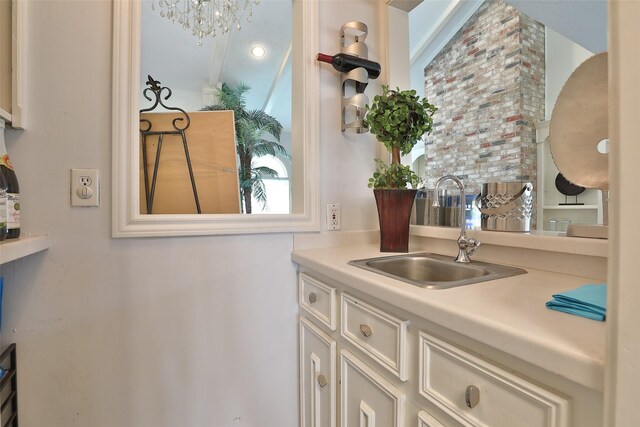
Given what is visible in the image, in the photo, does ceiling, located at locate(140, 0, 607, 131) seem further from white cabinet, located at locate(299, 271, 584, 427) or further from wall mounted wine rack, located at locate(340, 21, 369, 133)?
white cabinet, located at locate(299, 271, 584, 427)

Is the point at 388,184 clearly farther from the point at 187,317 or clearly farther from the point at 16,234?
the point at 16,234

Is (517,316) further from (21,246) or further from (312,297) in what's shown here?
(21,246)

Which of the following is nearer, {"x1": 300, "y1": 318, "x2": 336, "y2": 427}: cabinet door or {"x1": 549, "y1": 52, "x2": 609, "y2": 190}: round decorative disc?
{"x1": 549, "y1": 52, "x2": 609, "y2": 190}: round decorative disc

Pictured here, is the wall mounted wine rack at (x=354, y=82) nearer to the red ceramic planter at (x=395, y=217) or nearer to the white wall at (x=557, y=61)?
the red ceramic planter at (x=395, y=217)

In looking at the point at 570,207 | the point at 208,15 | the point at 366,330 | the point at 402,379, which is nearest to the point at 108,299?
the point at 366,330

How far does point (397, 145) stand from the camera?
1.26m

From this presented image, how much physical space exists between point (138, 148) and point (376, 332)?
983 millimetres

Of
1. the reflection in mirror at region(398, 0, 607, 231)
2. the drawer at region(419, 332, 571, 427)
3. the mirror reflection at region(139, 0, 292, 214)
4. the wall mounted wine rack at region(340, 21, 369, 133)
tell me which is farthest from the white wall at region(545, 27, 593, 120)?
the drawer at region(419, 332, 571, 427)

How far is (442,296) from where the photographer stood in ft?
2.09

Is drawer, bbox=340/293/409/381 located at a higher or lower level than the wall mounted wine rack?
lower

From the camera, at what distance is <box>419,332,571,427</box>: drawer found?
450 mm

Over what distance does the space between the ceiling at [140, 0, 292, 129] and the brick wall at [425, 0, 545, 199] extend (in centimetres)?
277

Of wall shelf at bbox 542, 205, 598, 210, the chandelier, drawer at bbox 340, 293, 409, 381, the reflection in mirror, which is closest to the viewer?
drawer at bbox 340, 293, 409, 381

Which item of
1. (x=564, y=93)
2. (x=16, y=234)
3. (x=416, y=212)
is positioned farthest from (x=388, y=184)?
(x=16, y=234)
